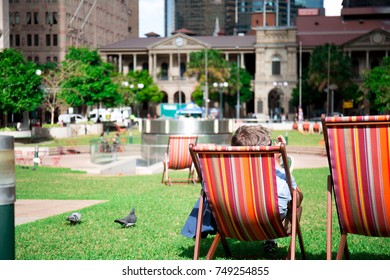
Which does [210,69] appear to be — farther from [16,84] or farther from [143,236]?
[143,236]

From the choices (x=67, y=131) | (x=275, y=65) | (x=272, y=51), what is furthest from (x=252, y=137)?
(x=272, y=51)

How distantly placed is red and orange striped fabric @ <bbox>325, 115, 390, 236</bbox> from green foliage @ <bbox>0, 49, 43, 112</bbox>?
36.8 m

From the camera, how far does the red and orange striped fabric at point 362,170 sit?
4.30 metres

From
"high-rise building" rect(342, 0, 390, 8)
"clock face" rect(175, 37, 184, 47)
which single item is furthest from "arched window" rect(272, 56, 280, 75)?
"clock face" rect(175, 37, 184, 47)

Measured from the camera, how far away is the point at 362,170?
441 centimetres

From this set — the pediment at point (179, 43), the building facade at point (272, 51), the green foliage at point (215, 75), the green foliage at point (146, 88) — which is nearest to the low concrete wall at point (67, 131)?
the green foliage at point (215, 75)

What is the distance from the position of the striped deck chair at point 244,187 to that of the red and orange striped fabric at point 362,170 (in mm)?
330

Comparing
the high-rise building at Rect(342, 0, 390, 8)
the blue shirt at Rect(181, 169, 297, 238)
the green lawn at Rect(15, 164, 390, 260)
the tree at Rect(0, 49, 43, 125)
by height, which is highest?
the high-rise building at Rect(342, 0, 390, 8)

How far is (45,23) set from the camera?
67812 millimetres

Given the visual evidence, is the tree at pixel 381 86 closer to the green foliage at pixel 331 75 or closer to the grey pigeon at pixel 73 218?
the green foliage at pixel 331 75

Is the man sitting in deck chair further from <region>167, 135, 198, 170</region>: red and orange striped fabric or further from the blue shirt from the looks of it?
<region>167, 135, 198, 170</region>: red and orange striped fabric

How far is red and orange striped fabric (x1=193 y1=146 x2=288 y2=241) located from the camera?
4.68 meters
